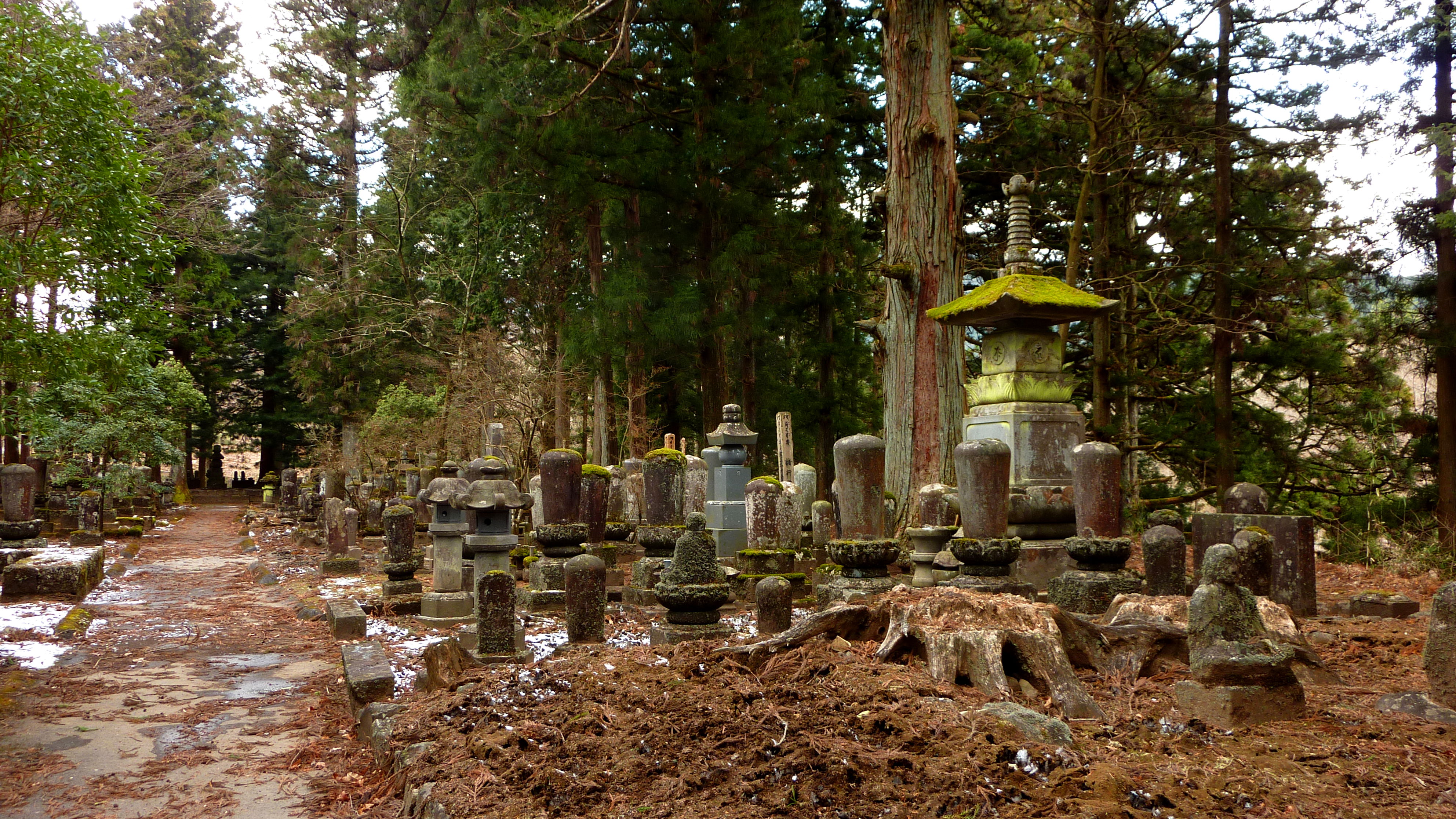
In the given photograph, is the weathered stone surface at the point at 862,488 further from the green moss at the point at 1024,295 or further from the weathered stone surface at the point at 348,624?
the weathered stone surface at the point at 348,624

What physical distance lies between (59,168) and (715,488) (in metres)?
8.53

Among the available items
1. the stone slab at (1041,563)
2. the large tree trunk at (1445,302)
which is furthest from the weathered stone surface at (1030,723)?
the large tree trunk at (1445,302)

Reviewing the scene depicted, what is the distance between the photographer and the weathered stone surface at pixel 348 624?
7.97 m

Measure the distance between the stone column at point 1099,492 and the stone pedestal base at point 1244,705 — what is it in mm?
3384

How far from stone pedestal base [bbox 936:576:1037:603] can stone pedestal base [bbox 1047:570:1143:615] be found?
8.6 inches

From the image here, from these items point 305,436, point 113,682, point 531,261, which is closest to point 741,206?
point 531,261

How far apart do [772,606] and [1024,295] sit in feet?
14.6

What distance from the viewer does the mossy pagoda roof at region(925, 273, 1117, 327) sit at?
30.5 feet

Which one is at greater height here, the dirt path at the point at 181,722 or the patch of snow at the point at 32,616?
the patch of snow at the point at 32,616

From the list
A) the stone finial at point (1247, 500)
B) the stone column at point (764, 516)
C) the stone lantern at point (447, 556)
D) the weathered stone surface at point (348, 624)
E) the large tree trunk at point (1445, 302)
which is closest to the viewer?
the weathered stone surface at point (348, 624)

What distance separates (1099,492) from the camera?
7.82 m

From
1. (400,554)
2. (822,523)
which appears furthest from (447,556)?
(822,523)

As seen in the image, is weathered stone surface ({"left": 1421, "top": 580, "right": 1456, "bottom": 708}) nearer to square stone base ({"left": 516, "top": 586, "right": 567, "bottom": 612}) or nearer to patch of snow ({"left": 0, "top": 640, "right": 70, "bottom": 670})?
square stone base ({"left": 516, "top": 586, "right": 567, "bottom": 612})

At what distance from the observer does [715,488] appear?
13141 mm
